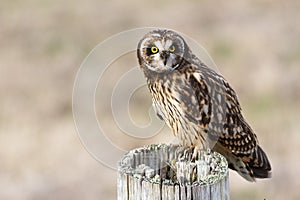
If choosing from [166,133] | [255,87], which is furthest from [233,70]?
[166,133]

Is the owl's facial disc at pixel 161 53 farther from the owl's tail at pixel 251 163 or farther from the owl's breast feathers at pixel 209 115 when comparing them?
the owl's tail at pixel 251 163

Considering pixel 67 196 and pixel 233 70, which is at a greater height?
pixel 233 70

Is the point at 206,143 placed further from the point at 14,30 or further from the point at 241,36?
the point at 14,30

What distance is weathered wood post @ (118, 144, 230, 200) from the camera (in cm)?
298

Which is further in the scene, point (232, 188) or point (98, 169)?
point (98, 169)

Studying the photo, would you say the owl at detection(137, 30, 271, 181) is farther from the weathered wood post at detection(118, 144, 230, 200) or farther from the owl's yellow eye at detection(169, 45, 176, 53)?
the weathered wood post at detection(118, 144, 230, 200)

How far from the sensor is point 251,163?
498 cm

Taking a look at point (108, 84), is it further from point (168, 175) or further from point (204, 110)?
point (168, 175)

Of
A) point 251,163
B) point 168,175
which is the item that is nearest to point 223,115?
point 251,163

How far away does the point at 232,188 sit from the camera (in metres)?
8.67

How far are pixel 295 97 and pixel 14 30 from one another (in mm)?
6130

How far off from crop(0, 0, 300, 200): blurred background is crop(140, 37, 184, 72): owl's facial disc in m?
3.03

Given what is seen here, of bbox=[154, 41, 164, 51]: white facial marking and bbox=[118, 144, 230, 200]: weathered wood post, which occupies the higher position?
bbox=[154, 41, 164, 51]: white facial marking

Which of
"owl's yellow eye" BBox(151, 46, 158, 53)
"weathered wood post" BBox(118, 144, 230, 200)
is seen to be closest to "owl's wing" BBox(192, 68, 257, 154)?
"owl's yellow eye" BBox(151, 46, 158, 53)
